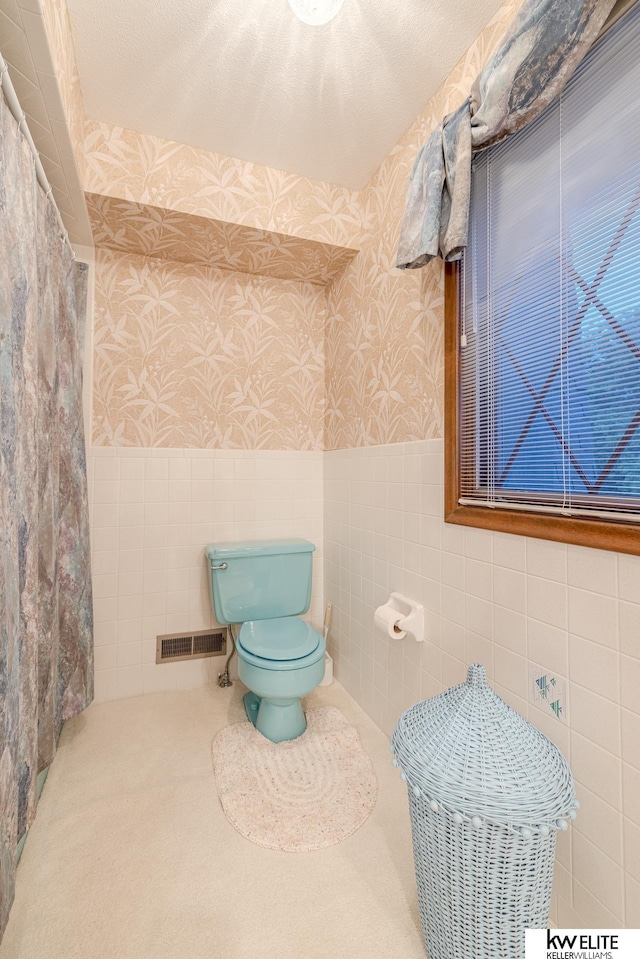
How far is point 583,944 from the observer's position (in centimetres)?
89

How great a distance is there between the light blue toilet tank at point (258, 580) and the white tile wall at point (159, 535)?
0.16 m

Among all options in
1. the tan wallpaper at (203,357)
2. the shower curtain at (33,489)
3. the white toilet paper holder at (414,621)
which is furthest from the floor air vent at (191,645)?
the white toilet paper holder at (414,621)

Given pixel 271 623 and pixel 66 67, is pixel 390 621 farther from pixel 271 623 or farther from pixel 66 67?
pixel 66 67

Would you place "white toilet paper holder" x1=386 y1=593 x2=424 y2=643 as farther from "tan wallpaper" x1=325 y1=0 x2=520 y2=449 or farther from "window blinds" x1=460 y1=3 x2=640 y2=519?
"tan wallpaper" x1=325 y1=0 x2=520 y2=449

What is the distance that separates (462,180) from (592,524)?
0.98 meters

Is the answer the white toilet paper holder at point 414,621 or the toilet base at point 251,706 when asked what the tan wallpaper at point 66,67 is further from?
the toilet base at point 251,706

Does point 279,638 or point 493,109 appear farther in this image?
point 279,638

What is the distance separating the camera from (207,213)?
70.7 inches

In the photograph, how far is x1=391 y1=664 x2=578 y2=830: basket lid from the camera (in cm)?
81

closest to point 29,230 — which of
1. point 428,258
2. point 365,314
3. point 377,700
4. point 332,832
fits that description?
point 428,258

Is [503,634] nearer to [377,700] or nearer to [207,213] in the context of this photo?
[377,700]

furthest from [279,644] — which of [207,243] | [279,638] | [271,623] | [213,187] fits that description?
[213,187]

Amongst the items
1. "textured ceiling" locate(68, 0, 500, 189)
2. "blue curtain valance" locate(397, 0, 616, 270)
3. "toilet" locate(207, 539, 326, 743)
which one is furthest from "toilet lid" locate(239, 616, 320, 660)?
"textured ceiling" locate(68, 0, 500, 189)

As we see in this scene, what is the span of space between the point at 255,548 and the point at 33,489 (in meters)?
1.09
